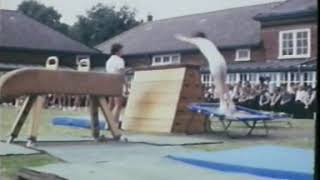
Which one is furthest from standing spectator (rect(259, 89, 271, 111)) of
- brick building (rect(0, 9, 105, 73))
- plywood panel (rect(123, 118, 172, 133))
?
plywood panel (rect(123, 118, 172, 133))

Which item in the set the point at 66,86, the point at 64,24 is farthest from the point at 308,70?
the point at 66,86

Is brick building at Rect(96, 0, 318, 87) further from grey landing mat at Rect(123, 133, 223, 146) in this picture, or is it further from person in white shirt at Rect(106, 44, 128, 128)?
grey landing mat at Rect(123, 133, 223, 146)

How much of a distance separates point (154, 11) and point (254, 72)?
1.34 ft

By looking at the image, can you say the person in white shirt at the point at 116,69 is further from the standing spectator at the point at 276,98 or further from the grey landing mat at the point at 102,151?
the standing spectator at the point at 276,98

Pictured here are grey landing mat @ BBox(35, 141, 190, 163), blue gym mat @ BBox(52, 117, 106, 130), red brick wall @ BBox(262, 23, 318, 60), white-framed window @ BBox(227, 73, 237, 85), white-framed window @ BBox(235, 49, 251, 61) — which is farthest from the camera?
blue gym mat @ BBox(52, 117, 106, 130)

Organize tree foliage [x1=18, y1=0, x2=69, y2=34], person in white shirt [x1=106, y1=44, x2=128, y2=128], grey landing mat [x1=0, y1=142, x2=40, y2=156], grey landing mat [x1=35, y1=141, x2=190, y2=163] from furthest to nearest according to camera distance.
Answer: grey landing mat [x1=0, y1=142, x2=40, y2=156] < grey landing mat [x1=35, y1=141, x2=190, y2=163] < tree foliage [x1=18, y1=0, x2=69, y2=34] < person in white shirt [x1=106, y1=44, x2=128, y2=128]

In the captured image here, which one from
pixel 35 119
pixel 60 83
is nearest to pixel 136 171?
pixel 60 83

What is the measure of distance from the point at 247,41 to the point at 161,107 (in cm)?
248

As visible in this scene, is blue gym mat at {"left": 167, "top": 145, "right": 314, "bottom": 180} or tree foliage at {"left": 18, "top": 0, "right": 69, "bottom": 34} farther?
tree foliage at {"left": 18, "top": 0, "right": 69, "bottom": 34}

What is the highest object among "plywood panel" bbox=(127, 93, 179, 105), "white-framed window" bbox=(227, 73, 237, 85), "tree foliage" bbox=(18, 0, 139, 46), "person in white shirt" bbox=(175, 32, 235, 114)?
"tree foliage" bbox=(18, 0, 139, 46)

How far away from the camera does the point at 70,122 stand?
3684mm

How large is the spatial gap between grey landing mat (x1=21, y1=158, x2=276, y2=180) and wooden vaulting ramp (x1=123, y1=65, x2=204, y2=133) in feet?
5.30

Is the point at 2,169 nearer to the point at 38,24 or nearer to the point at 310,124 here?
the point at 38,24

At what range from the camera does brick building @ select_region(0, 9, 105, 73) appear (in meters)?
→ 2.17
